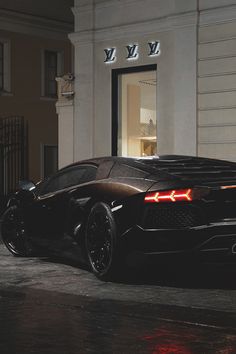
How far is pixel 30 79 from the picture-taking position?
2794cm

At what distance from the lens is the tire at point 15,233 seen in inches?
405

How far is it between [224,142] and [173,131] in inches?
58.2

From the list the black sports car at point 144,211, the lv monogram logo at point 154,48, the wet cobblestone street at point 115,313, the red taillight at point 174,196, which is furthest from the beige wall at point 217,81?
the red taillight at point 174,196

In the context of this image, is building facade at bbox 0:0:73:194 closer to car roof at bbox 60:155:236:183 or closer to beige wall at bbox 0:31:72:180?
beige wall at bbox 0:31:72:180

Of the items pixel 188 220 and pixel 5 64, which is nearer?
pixel 188 220

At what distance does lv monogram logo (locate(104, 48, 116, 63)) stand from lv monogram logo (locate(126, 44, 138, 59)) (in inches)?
19.2

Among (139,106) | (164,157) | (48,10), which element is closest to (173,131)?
(139,106)

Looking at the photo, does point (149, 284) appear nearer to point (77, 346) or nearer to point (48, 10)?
point (77, 346)

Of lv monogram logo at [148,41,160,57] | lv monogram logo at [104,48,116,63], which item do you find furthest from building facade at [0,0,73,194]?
lv monogram logo at [148,41,160,57]

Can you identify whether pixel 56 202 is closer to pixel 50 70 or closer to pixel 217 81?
pixel 217 81

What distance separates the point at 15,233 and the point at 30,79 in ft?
59.4

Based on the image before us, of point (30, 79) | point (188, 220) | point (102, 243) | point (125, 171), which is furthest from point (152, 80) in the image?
point (30, 79)

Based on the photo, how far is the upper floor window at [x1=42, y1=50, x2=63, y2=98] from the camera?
1127 inches

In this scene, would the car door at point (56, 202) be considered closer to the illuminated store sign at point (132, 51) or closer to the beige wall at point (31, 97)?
the illuminated store sign at point (132, 51)
